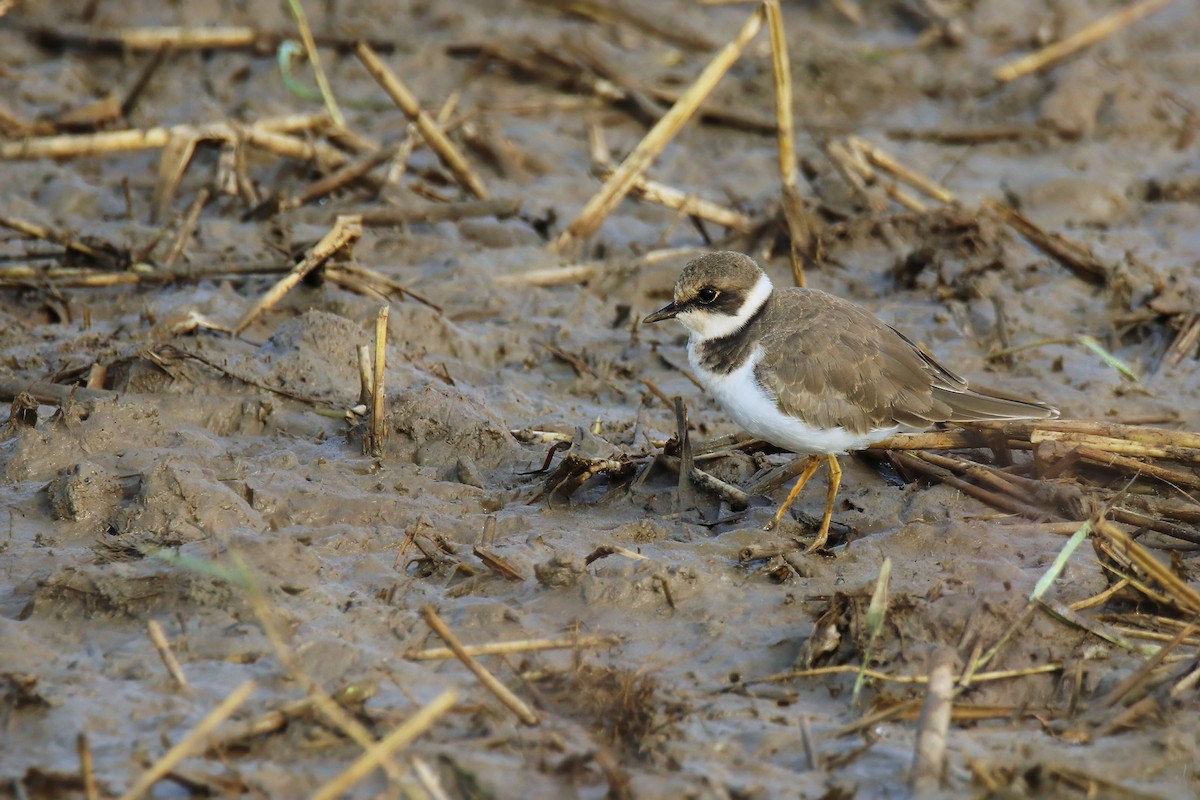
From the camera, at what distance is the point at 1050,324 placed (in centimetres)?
838

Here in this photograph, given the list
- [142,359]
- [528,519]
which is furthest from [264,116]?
[528,519]

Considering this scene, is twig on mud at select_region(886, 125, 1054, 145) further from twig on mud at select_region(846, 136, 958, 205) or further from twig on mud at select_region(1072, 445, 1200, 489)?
twig on mud at select_region(1072, 445, 1200, 489)

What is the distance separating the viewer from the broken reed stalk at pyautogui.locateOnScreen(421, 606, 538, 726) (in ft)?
13.7

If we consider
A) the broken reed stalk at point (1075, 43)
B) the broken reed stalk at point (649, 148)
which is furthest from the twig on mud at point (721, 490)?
the broken reed stalk at point (1075, 43)

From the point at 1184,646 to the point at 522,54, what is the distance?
823cm

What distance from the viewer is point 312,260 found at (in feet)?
23.5

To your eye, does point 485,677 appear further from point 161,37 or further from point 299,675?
point 161,37

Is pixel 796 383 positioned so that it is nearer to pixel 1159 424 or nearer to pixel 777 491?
pixel 777 491

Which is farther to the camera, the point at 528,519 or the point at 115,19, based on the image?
the point at 115,19

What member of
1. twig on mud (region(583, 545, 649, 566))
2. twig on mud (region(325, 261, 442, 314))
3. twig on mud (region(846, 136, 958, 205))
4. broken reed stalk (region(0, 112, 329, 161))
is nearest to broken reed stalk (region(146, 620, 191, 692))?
twig on mud (region(583, 545, 649, 566))

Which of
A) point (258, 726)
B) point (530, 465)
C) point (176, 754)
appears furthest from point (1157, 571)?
point (176, 754)

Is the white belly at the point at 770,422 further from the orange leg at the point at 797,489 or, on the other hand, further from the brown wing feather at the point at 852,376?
the orange leg at the point at 797,489

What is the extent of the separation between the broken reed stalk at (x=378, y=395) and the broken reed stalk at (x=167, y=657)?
1822mm

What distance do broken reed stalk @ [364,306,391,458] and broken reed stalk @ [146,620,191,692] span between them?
182cm
